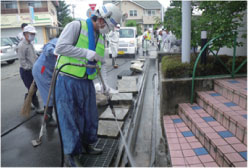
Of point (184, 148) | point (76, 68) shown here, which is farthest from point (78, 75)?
point (184, 148)

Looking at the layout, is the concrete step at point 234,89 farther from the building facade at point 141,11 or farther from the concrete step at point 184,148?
the building facade at point 141,11

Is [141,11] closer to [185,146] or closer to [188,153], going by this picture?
[185,146]

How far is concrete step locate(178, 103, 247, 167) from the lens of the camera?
258 cm

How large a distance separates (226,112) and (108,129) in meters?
2.11

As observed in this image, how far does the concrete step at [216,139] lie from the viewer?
8.48ft

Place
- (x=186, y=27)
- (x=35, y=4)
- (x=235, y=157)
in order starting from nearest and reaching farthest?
(x=235, y=157) < (x=186, y=27) < (x=35, y=4)

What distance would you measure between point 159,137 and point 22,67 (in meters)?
3.71

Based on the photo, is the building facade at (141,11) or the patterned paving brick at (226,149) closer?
the patterned paving brick at (226,149)

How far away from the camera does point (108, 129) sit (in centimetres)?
398

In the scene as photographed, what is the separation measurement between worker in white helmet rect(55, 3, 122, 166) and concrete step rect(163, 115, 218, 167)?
146cm

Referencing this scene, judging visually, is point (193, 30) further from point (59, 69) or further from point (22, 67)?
point (22, 67)

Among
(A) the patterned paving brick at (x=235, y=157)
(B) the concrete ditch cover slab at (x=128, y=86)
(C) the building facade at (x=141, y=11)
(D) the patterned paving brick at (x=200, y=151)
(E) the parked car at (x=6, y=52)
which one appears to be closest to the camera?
(A) the patterned paving brick at (x=235, y=157)

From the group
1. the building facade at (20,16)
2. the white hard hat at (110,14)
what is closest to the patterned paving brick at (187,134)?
the white hard hat at (110,14)

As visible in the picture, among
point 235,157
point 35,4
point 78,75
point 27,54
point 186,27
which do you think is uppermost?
point 35,4
